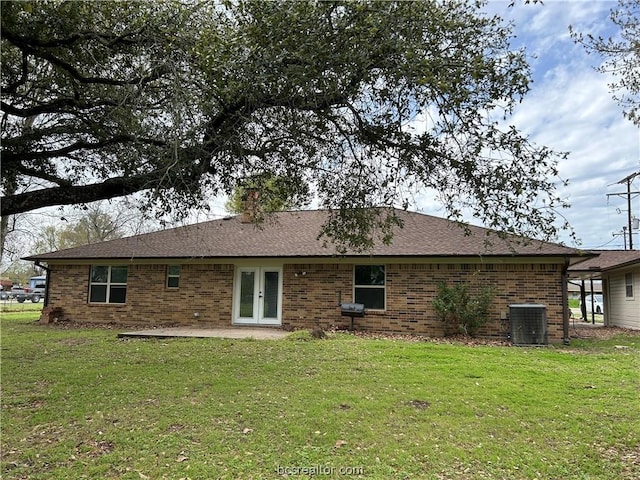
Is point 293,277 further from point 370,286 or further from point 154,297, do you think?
point 154,297

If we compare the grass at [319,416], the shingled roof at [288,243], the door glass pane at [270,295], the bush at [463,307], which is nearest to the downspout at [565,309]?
the shingled roof at [288,243]

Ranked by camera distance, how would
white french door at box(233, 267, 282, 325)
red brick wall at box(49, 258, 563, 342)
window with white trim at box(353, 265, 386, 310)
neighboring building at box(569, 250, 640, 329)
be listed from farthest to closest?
neighboring building at box(569, 250, 640, 329) → white french door at box(233, 267, 282, 325) → window with white trim at box(353, 265, 386, 310) → red brick wall at box(49, 258, 563, 342)

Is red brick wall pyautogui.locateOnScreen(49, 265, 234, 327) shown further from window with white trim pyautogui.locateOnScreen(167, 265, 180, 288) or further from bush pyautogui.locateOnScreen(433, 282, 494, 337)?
bush pyautogui.locateOnScreen(433, 282, 494, 337)

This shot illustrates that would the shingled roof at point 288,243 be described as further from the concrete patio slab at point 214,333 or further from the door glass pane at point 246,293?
the concrete patio slab at point 214,333

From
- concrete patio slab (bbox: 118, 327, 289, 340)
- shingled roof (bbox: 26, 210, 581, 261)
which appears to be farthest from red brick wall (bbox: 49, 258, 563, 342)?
concrete patio slab (bbox: 118, 327, 289, 340)

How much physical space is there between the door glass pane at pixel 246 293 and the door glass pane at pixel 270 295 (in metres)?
0.48

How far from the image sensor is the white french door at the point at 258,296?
1466 centimetres

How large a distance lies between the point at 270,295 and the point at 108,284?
20.9 ft

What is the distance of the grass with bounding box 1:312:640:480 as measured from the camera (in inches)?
161

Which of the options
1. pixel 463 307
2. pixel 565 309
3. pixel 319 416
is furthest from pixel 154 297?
pixel 565 309

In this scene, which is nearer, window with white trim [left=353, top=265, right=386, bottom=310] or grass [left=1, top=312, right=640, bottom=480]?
grass [left=1, top=312, right=640, bottom=480]

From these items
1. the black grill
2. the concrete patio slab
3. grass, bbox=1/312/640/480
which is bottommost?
grass, bbox=1/312/640/480

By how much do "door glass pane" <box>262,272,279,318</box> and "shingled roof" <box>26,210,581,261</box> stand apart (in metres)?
0.93

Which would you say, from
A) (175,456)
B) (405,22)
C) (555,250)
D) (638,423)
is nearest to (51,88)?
(405,22)
